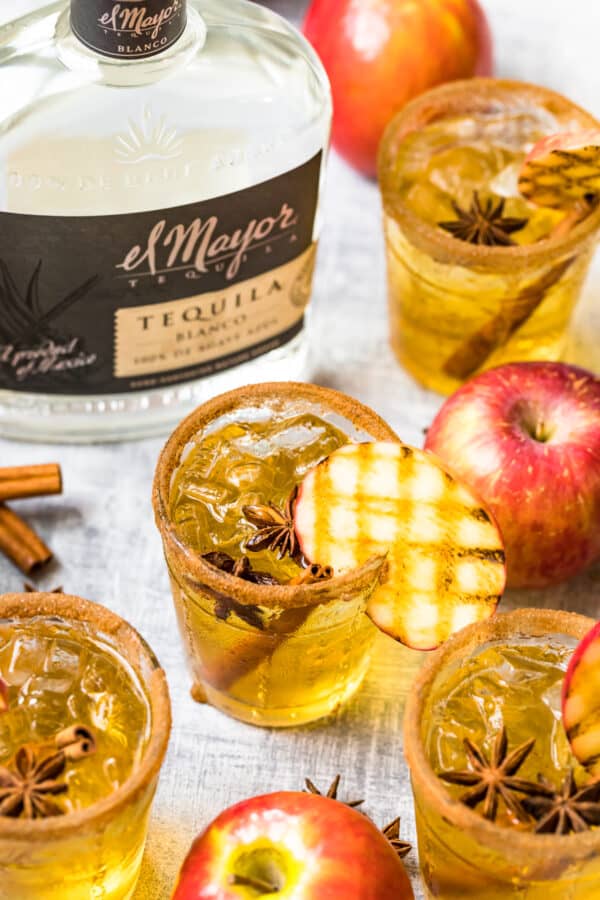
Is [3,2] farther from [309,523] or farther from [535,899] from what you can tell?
[535,899]

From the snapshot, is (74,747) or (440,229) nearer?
(74,747)

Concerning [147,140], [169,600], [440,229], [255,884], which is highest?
[147,140]

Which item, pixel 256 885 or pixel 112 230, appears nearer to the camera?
pixel 256 885

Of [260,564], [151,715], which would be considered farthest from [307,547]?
[151,715]

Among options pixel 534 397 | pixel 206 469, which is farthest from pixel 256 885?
pixel 534 397

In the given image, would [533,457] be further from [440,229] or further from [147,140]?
[147,140]
